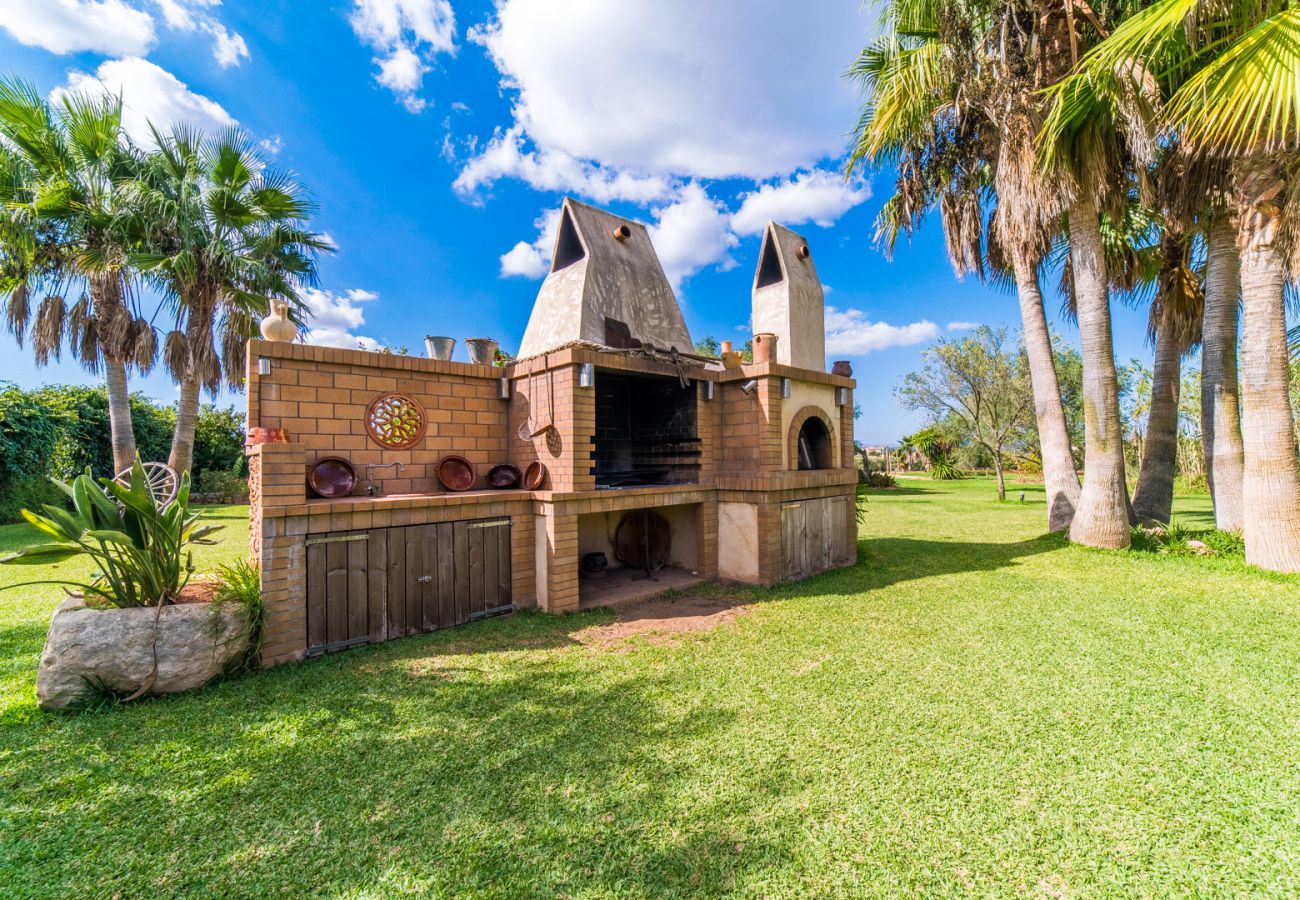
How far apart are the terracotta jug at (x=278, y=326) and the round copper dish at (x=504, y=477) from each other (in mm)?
2552

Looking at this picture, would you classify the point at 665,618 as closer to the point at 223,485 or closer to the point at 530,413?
the point at 530,413

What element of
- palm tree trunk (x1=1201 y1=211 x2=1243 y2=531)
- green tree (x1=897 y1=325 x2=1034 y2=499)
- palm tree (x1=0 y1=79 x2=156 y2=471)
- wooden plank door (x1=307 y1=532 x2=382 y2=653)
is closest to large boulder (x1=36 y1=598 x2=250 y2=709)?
wooden plank door (x1=307 y1=532 x2=382 y2=653)

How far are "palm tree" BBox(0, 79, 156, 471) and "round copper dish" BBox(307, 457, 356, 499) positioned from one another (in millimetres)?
8876

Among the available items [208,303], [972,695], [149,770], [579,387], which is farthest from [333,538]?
[208,303]

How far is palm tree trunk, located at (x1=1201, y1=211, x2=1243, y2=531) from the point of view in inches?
308

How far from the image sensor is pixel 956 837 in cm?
229

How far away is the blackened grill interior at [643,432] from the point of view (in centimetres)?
762

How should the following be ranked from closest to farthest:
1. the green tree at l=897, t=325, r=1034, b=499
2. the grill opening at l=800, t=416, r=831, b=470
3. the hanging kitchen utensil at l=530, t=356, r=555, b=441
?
the hanging kitchen utensil at l=530, t=356, r=555, b=441, the grill opening at l=800, t=416, r=831, b=470, the green tree at l=897, t=325, r=1034, b=499

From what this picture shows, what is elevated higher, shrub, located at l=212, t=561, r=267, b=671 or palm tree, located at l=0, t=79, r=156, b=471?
palm tree, located at l=0, t=79, r=156, b=471

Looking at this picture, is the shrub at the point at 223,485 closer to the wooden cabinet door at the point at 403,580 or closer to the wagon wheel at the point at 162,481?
the wagon wheel at the point at 162,481

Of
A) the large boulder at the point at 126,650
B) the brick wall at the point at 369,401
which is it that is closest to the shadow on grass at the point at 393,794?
the large boulder at the point at 126,650

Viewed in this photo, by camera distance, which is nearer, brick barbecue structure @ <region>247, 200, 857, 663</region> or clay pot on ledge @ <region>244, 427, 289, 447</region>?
clay pot on ledge @ <region>244, 427, 289, 447</region>

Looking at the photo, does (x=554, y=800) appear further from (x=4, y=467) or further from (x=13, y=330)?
(x=4, y=467)

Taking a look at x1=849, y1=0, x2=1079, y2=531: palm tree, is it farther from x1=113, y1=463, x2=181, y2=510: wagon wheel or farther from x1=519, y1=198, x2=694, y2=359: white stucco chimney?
x1=113, y1=463, x2=181, y2=510: wagon wheel
